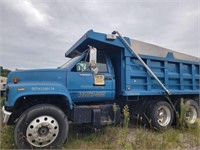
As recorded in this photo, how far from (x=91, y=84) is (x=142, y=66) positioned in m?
1.72

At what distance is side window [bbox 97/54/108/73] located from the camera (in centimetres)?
510

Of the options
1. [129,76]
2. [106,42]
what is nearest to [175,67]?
[129,76]

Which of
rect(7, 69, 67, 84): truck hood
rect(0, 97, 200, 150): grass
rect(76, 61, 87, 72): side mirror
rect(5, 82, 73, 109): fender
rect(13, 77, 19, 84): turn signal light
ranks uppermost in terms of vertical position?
rect(76, 61, 87, 72): side mirror

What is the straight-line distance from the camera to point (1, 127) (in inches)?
188

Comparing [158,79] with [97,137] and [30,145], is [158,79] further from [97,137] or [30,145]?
[30,145]

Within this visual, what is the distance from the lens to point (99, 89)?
4.86 meters

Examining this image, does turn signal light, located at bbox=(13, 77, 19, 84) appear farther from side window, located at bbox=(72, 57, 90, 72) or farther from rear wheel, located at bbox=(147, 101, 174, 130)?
rear wheel, located at bbox=(147, 101, 174, 130)

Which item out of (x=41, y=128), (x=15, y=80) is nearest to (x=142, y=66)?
(x=41, y=128)

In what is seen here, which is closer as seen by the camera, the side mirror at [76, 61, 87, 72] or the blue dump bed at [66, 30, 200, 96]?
the side mirror at [76, 61, 87, 72]

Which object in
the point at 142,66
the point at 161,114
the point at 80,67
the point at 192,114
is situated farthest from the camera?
the point at 192,114

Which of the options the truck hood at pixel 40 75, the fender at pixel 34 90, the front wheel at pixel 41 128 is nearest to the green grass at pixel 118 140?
the front wheel at pixel 41 128

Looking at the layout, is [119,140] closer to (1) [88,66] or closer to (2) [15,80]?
(1) [88,66]

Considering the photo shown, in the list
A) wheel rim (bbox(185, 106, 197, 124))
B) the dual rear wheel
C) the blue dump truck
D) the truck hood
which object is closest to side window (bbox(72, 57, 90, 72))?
the blue dump truck

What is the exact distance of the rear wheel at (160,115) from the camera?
18.0 feet
